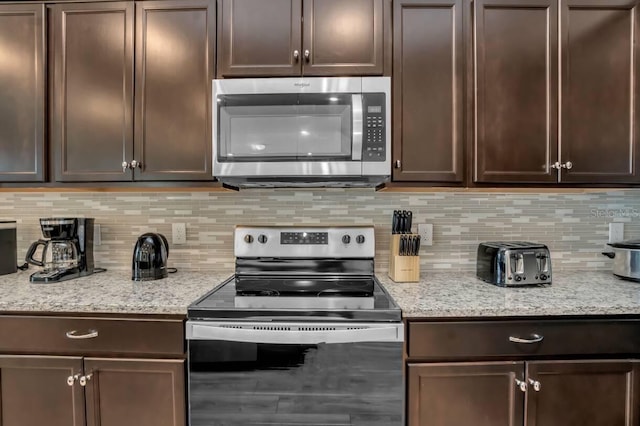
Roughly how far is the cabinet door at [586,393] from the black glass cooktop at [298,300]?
0.61 metres

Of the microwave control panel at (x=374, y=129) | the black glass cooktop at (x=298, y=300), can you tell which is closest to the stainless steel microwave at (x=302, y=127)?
the microwave control panel at (x=374, y=129)

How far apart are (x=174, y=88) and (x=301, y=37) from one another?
627 millimetres

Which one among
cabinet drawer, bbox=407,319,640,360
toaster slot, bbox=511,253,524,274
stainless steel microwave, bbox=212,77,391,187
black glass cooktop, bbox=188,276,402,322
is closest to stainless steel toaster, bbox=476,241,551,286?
toaster slot, bbox=511,253,524,274

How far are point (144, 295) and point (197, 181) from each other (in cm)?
54

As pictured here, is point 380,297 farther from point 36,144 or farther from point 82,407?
point 36,144

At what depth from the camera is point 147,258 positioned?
167 centimetres

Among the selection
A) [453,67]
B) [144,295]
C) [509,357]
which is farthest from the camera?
[453,67]

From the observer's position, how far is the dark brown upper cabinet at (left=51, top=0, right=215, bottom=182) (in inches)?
62.1

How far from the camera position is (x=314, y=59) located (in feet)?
5.09

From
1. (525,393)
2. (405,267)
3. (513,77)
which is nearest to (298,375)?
(405,267)

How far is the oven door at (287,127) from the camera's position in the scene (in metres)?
1.49

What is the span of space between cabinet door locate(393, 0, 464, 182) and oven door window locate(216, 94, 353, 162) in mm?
264

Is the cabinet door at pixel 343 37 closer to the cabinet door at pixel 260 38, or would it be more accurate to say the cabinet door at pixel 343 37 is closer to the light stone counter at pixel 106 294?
the cabinet door at pixel 260 38

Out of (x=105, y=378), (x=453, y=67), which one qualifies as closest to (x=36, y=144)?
(x=105, y=378)
